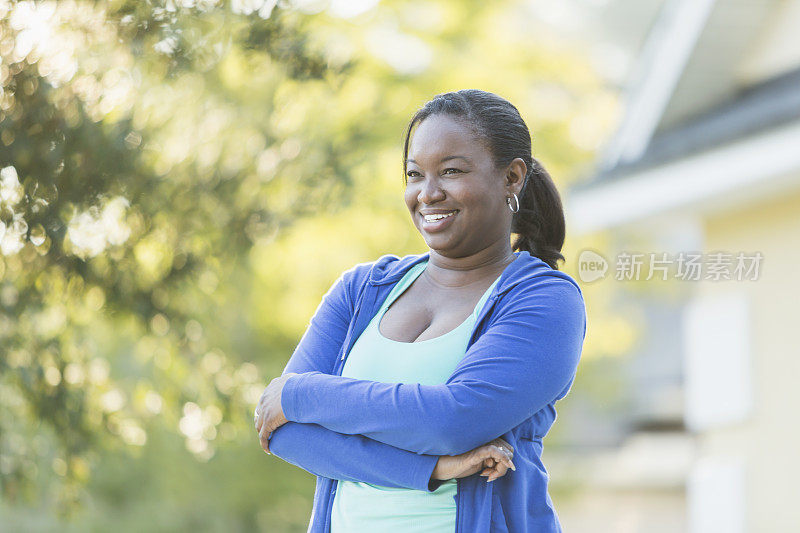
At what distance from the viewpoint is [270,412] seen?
6.54ft

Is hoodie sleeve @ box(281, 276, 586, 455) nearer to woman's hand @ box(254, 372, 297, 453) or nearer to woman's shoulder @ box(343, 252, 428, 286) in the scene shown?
woman's hand @ box(254, 372, 297, 453)

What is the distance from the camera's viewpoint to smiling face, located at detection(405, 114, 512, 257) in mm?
1943

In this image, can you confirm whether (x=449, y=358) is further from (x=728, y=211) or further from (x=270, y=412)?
(x=728, y=211)

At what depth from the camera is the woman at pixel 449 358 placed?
1.81m

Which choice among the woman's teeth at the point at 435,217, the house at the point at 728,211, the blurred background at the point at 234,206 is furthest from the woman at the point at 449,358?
the house at the point at 728,211

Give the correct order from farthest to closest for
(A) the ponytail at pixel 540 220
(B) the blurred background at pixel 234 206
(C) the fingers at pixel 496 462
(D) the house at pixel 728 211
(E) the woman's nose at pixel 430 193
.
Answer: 1. (D) the house at pixel 728 211
2. (B) the blurred background at pixel 234 206
3. (A) the ponytail at pixel 540 220
4. (E) the woman's nose at pixel 430 193
5. (C) the fingers at pixel 496 462

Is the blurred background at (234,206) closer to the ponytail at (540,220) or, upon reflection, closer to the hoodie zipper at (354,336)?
the ponytail at (540,220)

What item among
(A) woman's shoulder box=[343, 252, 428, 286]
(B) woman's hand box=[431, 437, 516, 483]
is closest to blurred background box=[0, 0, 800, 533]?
(A) woman's shoulder box=[343, 252, 428, 286]

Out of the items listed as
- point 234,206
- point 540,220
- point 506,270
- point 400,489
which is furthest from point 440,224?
point 234,206

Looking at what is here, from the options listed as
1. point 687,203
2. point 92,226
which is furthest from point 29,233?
point 687,203

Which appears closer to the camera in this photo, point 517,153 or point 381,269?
point 517,153

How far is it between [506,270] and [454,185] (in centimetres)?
19

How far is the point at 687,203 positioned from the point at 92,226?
2.72 m

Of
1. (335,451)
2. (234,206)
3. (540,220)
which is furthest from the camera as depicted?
(234,206)
